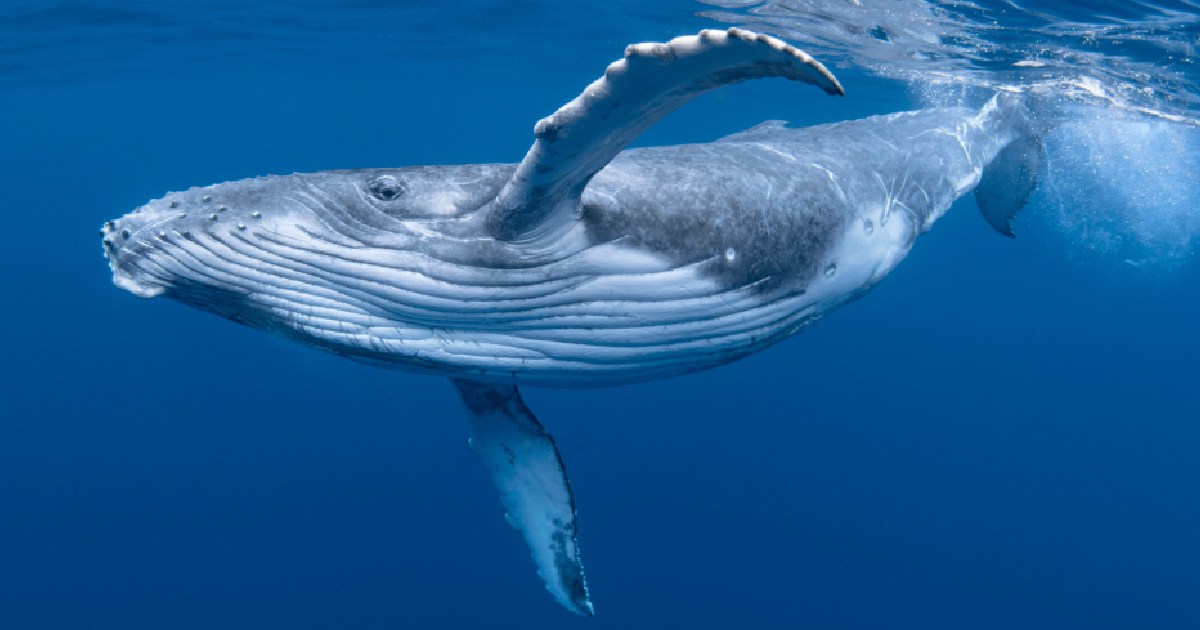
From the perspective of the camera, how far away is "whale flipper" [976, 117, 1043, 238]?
29.3ft

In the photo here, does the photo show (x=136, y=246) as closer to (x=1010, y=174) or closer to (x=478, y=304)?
(x=478, y=304)

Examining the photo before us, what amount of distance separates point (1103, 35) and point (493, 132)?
67.7 meters

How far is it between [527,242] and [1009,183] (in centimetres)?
831

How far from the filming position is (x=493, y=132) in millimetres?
76500

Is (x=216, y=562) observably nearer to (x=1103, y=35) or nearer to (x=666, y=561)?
(x=666, y=561)

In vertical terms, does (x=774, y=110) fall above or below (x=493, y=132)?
above

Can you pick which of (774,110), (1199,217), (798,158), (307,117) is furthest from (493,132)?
(798,158)

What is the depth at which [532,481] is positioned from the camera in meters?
5.09

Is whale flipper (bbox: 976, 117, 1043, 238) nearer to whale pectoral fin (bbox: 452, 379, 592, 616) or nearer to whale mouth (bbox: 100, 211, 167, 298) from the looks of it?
whale pectoral fin (bbox: 452, 379, 592, 616)

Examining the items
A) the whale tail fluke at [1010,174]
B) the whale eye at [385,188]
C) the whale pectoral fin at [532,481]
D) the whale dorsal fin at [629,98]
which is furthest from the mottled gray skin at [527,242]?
the whale tail fluke at [1010,174]

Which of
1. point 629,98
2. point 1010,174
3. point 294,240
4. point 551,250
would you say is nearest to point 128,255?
point 294,240

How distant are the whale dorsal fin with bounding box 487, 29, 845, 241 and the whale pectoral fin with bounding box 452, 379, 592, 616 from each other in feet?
6.81

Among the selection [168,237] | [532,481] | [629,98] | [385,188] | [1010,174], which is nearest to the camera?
[629,98]

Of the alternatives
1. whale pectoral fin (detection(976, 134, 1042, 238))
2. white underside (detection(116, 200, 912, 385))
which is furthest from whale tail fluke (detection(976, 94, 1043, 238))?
white underside (detection(116, 200, 912, 385))
